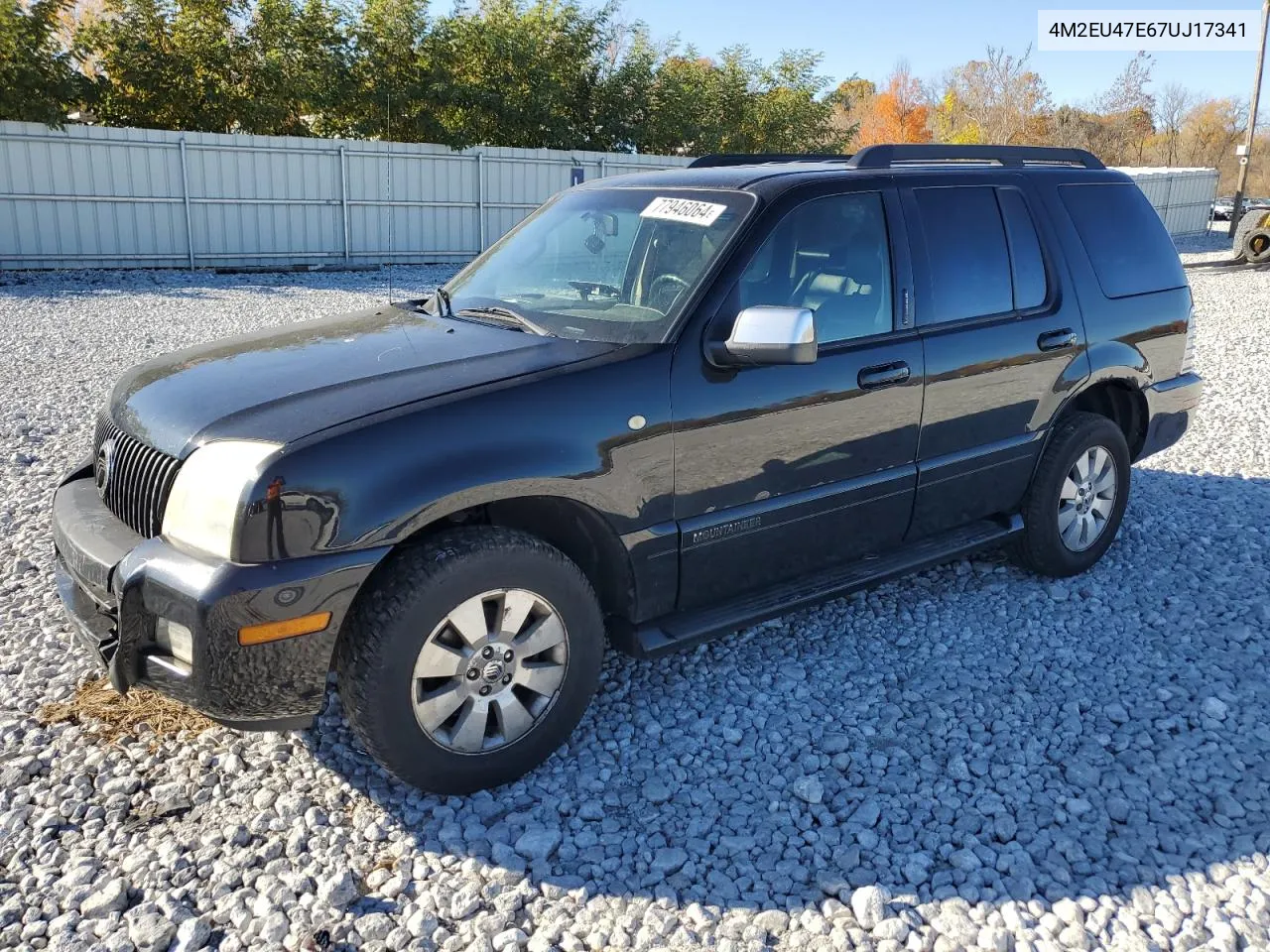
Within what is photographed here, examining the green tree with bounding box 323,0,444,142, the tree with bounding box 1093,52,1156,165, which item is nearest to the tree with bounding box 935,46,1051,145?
the tree with bounding box 1093,52,1156,165

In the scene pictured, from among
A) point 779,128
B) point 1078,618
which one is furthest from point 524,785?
point 779,128

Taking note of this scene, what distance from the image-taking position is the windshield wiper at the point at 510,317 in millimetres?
3581

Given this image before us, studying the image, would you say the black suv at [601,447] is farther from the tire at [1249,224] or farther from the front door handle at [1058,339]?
the tire at [1249,224]

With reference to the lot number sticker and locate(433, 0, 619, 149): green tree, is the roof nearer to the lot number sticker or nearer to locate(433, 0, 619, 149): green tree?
the lot number sticker

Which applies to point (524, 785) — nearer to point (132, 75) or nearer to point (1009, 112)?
point (132, 75)

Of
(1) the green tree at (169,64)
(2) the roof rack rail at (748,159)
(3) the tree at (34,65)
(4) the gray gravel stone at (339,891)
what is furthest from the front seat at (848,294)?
(1) the green tree at (169,64)

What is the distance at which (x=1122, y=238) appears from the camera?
4.99 m

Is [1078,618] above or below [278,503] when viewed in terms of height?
below

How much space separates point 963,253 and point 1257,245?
20627 millimetres

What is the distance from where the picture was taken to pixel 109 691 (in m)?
3.71

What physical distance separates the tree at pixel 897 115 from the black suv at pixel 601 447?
51230 millimetres

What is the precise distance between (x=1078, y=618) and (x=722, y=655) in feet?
5.51

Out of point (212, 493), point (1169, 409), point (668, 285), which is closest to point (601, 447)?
point (668, 285)

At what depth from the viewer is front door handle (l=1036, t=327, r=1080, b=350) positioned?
4508mm
